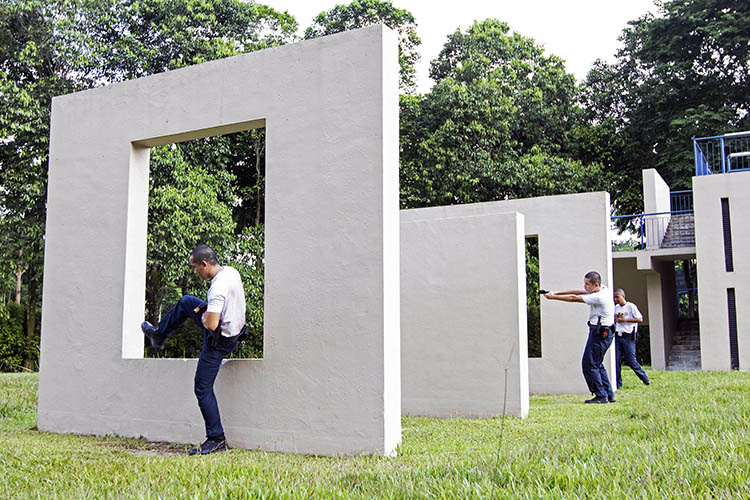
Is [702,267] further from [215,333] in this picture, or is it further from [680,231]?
[215,333]

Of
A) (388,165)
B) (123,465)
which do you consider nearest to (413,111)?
(388,165)

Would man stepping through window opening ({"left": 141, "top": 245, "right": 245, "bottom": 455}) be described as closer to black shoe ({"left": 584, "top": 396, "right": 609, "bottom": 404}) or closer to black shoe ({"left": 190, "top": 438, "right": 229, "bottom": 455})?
black shoe ({"left": 190, "top": 438, "right": 229, "bottom": 455})

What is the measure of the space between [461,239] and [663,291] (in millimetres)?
13460

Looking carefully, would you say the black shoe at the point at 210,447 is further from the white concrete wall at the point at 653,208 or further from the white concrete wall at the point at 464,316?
the white concrete wall at the point at 653,208

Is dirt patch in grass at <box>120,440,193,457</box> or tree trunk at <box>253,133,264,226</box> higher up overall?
tree trunk at <box>253,133,264,226</box>

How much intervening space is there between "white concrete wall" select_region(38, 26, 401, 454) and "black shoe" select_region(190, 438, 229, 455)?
0.64 ft

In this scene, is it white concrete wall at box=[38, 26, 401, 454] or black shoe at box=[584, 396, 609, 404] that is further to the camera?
black shoe at box=[584, 396, 609, 404]

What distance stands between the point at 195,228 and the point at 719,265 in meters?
12.0

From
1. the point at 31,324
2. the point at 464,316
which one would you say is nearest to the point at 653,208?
the point at 464,316

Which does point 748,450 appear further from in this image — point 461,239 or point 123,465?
point 461,239

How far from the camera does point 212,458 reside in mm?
5086

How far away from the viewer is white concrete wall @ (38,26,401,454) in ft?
17.6

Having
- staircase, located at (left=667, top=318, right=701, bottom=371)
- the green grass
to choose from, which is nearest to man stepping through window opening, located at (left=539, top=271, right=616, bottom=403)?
the green grass

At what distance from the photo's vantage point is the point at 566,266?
11.7 metres
